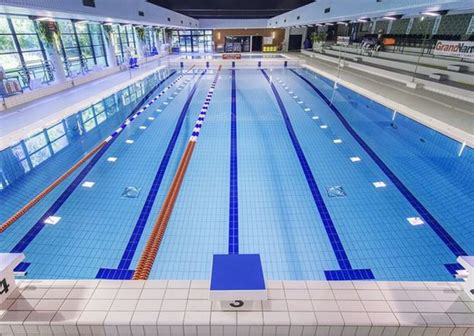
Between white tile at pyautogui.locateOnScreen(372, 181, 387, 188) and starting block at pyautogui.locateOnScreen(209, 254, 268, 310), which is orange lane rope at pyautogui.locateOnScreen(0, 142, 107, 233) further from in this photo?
white tile at pyautogui.locateOnScreen(372, 181, 387, 188)

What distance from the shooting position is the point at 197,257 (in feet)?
8.96

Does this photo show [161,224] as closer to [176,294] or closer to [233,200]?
[233,200]

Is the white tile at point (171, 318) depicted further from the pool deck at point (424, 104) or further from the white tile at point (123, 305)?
the pool deck at point (424, 104)

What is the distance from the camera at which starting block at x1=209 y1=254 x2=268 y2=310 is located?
53.8 inches

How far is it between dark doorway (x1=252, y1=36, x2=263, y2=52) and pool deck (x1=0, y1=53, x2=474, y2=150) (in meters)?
17.9

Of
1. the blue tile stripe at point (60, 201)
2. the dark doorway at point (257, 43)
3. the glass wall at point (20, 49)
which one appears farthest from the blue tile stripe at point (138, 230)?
the dark doorway at point (257, 43)

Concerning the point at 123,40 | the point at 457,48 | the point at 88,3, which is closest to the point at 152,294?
the point at 88,3

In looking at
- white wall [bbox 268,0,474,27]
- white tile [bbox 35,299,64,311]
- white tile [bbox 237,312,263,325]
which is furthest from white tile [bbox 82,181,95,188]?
white wall [bbox 268,0,474,27]

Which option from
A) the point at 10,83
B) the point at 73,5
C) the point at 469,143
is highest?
the point at 73,5

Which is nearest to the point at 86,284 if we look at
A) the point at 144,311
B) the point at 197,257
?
the point at 144,311

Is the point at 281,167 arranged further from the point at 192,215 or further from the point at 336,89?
the point at 336,89

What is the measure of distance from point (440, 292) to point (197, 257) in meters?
1.98

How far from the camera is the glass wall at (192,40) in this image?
25.2m

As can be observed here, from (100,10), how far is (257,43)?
65.2ft
